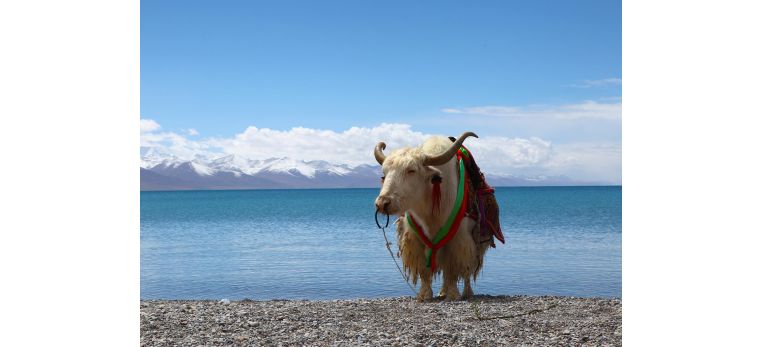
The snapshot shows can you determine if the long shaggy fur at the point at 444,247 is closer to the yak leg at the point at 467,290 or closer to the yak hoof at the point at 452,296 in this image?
the yak hoof at the point at 452,296

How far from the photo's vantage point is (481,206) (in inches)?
299

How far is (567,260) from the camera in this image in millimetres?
13609

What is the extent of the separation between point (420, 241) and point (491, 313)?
1.28 metres

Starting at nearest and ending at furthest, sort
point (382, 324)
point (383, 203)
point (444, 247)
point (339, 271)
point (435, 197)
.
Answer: point (382, 324) → point (383, 203) → point (435, 197) → point (444, 247) → point (339, 271)

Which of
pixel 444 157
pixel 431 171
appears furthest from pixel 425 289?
pixel 444 157

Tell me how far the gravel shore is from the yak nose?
2.91ft

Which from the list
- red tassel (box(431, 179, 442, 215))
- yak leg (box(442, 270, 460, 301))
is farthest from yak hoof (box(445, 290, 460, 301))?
red tassel (box(431, 179, 442, 215))

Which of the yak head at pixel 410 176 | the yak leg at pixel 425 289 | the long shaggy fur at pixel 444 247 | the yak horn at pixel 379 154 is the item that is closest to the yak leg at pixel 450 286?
the long shaggy fur at pixel 444 247

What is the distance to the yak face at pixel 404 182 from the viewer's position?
21.0 ft

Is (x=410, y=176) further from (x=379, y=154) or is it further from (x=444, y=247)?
(x=444, y=247)

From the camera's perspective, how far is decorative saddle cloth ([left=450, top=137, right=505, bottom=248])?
7.51 meters

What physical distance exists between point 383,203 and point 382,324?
1082 mm

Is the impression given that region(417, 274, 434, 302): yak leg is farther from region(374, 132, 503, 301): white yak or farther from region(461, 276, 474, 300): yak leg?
region(461, 276, 474, 300): yak leg
